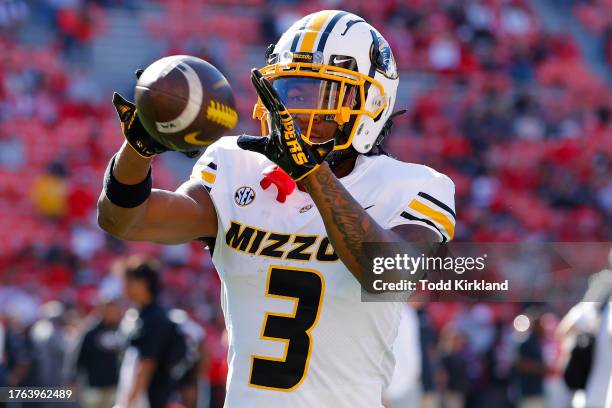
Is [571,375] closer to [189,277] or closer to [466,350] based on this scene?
[466,350]

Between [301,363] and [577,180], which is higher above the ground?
[577,180]

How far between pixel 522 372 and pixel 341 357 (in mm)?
8022

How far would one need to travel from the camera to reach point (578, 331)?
5.43 meters

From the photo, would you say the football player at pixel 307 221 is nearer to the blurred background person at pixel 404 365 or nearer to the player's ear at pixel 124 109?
the player's ear at pixel 124 109

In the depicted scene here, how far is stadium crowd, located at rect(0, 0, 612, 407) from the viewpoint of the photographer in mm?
11172

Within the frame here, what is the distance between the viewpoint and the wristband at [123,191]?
2.78m

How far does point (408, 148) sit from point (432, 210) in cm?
1169

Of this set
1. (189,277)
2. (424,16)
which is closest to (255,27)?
(424,16)

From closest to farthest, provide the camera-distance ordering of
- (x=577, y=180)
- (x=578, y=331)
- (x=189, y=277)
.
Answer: (x=578, y=331) < (x=189, y=277) < (x=577, y=180)

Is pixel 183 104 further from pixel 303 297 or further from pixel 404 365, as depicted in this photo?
pixel 404 365

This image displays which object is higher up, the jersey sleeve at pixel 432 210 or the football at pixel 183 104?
the football at pixel 183 104

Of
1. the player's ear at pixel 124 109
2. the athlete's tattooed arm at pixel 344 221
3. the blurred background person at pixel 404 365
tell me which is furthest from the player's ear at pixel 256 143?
the blurred background person at pixel 404 365

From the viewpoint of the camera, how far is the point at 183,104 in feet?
8.25

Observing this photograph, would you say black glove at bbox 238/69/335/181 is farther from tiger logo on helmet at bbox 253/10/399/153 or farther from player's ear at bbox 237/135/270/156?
tiger logo on helmet at bbox 253/10/399/153
